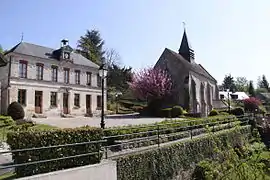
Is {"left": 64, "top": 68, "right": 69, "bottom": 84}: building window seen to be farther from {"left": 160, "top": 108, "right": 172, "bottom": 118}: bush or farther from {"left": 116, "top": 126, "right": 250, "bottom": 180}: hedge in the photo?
{"left": 116, "top": 126, "right": 250, "bottom": 180}: hedge

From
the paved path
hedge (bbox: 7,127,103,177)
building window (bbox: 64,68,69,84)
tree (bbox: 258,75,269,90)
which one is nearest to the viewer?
hedge (bbox: 7,127,103,177)

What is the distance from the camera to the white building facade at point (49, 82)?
28.1 m

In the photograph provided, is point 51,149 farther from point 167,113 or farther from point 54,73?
point 167,113

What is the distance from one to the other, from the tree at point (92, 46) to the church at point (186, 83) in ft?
53.9

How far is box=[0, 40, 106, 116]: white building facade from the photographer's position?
28.1 meters

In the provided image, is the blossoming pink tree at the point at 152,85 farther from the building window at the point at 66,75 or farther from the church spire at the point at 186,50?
the building window at the point at 66,75

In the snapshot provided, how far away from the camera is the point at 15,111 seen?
26.1 metres

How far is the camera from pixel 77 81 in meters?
35.0

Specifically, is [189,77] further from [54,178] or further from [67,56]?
[54,178]

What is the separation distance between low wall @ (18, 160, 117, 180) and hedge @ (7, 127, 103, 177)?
1.22ft

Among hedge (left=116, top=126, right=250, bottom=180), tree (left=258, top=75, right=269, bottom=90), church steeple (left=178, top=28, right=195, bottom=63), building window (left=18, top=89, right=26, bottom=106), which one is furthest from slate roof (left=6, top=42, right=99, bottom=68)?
tree (left=258, top=75, right=269, bottom=90)

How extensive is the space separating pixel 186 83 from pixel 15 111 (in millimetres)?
22609

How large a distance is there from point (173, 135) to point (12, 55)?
20924 millimetres

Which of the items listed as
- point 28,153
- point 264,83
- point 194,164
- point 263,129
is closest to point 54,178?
point 28,153
